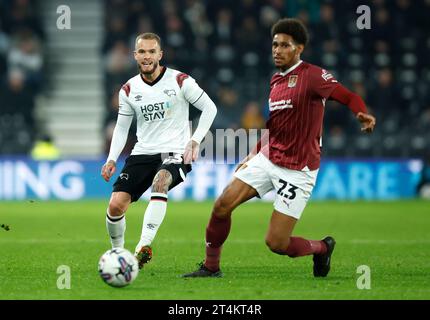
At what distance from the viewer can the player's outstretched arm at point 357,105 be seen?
24.6ft

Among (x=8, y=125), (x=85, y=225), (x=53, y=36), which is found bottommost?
(x=85, y=225)

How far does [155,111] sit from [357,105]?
6.93 ft

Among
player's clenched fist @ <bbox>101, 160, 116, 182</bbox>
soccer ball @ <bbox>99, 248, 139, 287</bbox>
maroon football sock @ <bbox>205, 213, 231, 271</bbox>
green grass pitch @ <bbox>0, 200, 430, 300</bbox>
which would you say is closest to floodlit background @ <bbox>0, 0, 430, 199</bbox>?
green grass pitch @ <bbox>0, 200, 430, 300</bbox>

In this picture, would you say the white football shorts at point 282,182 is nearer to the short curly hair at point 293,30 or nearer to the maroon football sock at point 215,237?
the maroon football sock at point 215,237

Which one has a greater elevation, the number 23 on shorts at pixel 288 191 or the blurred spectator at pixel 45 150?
the number 23 on shorts at pixel 288 191

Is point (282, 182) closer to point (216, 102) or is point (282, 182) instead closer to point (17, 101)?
point (216, 102)

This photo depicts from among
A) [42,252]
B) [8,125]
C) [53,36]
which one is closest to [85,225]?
[42,252]

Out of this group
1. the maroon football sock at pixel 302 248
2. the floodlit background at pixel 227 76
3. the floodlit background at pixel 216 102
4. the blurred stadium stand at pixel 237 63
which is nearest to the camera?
the maroon football sock at pixel 302 248

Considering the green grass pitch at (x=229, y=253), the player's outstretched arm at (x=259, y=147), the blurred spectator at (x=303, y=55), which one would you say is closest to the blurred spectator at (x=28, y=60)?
the blurred spectator at (x=303, y=55)

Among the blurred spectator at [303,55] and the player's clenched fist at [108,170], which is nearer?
the player's clenched fist at [108,170]

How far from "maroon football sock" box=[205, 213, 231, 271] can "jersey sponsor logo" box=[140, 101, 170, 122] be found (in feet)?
4.15

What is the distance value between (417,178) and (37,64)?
8.26m
